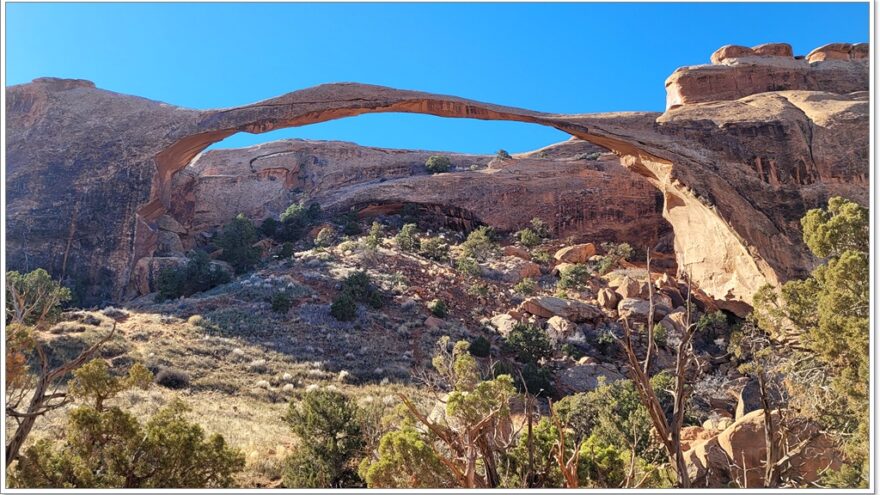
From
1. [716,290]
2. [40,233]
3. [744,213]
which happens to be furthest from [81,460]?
[716,290]

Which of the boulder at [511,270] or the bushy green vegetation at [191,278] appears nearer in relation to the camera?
the bushy green vegetation at [191,278]

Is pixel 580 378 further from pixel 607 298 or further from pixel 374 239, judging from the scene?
pixel 374 239

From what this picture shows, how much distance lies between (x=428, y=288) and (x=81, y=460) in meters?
17.0

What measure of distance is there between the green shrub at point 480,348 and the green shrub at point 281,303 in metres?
6.09

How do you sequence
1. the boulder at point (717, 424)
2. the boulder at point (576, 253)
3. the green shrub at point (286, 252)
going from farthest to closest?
the boulder at point (576, 253), the green shrub at point (286, 252), the boulder at point (717, 424)

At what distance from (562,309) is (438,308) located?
14.0 feet

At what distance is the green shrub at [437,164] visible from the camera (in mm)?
38812

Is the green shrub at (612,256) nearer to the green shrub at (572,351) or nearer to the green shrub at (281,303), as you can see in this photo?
the green shrub at (572,351)

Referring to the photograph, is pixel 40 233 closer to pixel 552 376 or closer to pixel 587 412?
pixel 552 376

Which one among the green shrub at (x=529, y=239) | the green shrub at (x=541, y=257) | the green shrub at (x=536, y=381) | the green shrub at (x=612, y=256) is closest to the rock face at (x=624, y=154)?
the green shrub at (x=612, y=256)

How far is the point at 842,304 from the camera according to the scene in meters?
7.71

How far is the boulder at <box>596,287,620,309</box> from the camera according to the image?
70.0 ft

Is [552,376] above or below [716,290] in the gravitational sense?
below

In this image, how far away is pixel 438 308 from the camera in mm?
19797
